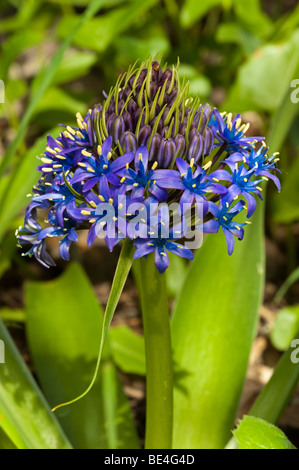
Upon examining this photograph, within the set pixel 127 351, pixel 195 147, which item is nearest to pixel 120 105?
pixel 195 147

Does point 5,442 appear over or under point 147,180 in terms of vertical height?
under

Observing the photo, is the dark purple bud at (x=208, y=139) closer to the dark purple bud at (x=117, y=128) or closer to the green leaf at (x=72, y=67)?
the dark purple bud at (x=117, y=128)

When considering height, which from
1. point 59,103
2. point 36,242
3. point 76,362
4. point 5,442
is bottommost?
point 5,442

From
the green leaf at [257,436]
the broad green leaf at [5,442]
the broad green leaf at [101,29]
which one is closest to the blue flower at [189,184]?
the green leaf at [257,436]

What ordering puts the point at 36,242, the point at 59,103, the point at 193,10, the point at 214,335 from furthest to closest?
the point at 59,103 → the point at 193,10 → the point at 214,335 → the point at 36,242

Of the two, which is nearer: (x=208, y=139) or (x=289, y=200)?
(x=208, y=139)

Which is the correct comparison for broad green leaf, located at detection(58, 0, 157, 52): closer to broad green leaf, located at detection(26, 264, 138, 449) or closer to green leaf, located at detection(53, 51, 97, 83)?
green leaf, located at detection(53, 51, 97, 83)

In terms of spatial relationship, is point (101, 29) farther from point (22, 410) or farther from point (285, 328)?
point (22, 410)

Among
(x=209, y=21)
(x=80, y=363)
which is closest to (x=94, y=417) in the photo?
(x=80, y=363)
